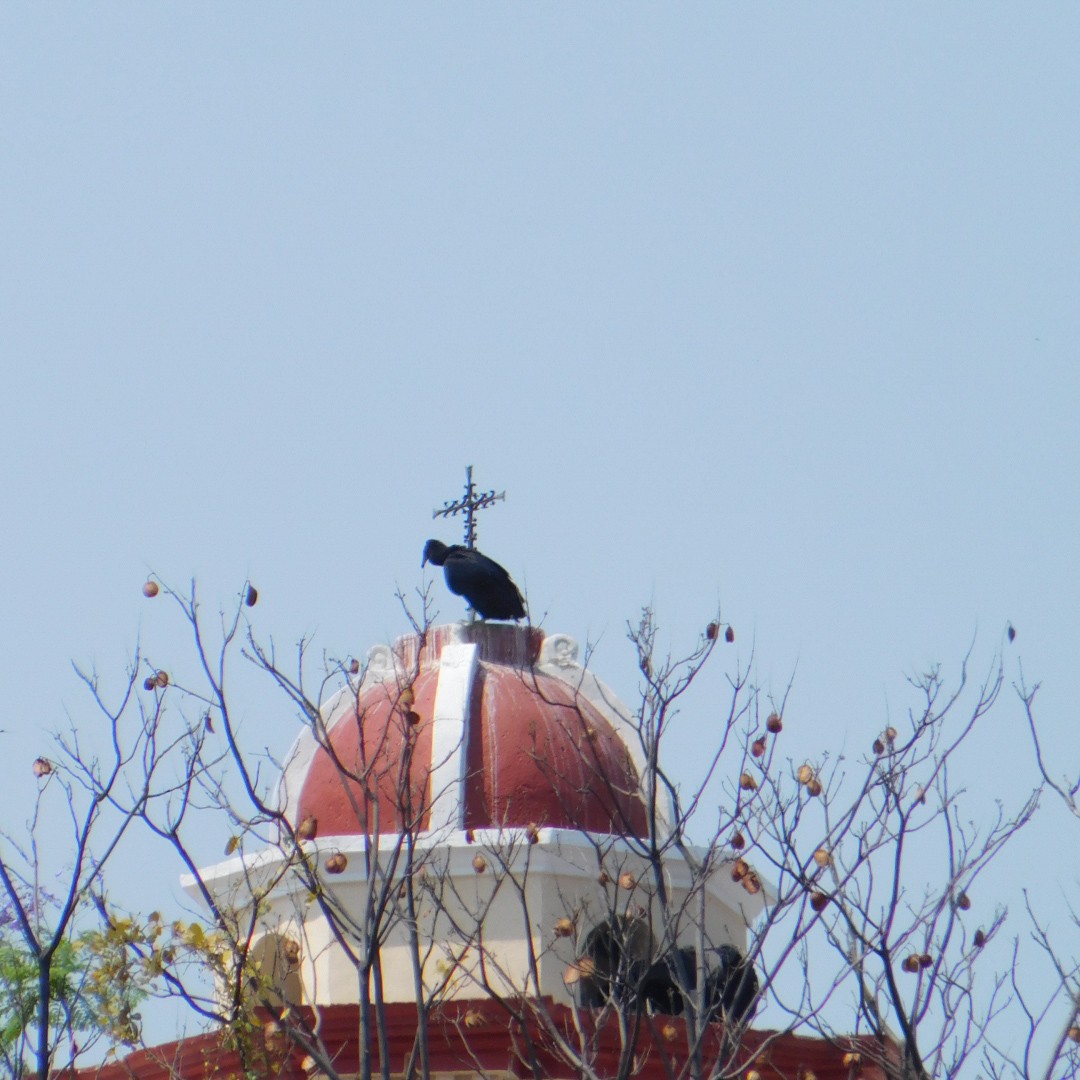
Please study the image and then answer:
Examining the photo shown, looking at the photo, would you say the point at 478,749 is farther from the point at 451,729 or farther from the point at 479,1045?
the point at 479,1045

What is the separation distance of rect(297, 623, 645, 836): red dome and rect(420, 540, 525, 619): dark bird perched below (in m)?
0.17

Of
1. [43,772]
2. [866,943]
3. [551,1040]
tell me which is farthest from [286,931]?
[866,943]

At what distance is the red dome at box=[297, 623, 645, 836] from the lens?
52.7ft

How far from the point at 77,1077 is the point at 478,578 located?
191 inches

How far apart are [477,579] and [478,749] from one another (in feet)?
4.90

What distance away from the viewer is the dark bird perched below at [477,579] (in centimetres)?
1731

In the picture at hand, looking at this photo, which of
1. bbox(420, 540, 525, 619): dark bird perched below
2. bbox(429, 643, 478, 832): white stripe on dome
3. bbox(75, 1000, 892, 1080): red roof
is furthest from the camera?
bbox(420, 540, 525, 619): dark bird perched below

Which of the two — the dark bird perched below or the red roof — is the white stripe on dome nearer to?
the dark bird perched below

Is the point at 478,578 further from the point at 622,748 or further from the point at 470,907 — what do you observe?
the point at 470,907

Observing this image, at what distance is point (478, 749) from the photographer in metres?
16.5

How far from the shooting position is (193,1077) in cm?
1458

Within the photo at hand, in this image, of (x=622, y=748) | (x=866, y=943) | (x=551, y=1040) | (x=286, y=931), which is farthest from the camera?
(x=622, y=748)

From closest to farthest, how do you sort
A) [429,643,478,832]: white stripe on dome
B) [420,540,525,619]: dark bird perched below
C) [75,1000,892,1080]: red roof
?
[75,1000,892,1080]: red roof → [429,643,478,832]: white stripe on dome → [420,540,525,619]: dark bird perched below

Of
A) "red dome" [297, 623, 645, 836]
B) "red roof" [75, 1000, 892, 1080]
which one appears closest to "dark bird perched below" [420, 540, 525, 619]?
"red dome" [297, 623, 645, 836]
